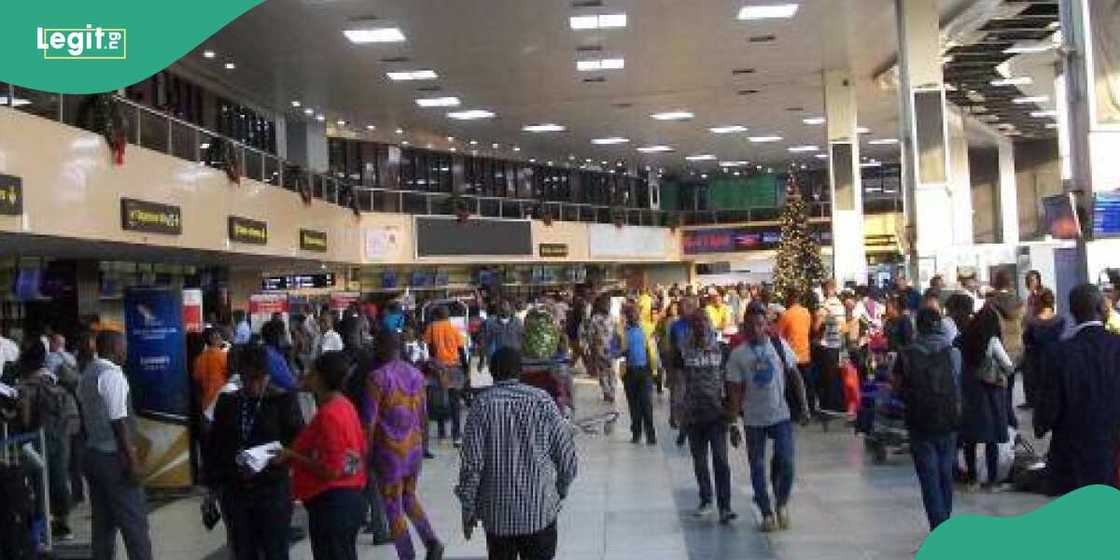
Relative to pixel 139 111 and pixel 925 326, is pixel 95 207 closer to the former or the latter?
pixel 139 111

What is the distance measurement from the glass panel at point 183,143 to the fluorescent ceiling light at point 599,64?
365 inches

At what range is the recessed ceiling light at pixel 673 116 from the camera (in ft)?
113

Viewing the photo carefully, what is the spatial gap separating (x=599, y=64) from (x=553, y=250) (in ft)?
62.5

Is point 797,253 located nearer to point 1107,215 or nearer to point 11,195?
point 1107,215

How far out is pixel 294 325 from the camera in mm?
20312

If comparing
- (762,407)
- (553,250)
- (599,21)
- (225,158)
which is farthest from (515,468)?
(553,250)

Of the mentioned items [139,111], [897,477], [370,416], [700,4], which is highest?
[700,4]

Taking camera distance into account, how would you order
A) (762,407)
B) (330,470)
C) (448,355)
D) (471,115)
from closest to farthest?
(330,470) → (762,407) → (448,355) → (471,115)

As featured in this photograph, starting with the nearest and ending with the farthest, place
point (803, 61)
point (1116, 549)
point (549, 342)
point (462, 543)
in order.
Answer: point (1116, 549), point (462, 543), point (549, 342), point (803, 61)

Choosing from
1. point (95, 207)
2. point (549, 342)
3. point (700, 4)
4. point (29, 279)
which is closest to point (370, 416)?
point (549, 342)

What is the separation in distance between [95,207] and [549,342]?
17.8ft

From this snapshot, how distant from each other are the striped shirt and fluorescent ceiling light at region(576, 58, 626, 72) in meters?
20.1

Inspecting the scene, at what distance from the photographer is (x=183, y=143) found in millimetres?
18094

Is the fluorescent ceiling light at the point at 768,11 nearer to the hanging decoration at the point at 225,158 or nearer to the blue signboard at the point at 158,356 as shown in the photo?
the hanging decoration at the point at 225,158
